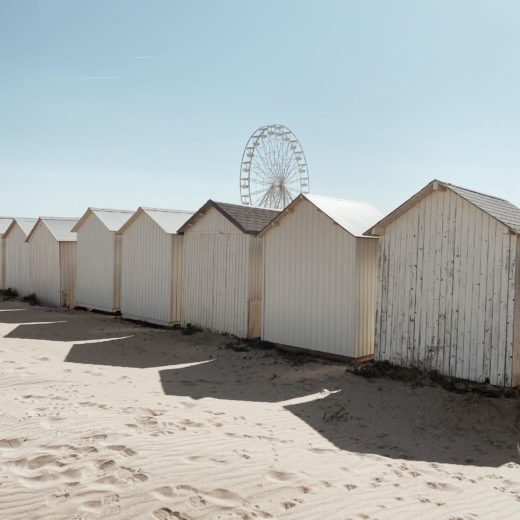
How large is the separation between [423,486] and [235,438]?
2199mm

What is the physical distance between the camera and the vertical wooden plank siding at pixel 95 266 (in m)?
18.9

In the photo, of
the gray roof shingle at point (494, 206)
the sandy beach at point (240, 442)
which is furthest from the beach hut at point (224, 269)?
the gray roof shingle at point (494, 206)

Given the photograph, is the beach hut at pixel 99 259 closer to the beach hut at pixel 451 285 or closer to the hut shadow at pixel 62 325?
the hut shadow at pixel 62 325

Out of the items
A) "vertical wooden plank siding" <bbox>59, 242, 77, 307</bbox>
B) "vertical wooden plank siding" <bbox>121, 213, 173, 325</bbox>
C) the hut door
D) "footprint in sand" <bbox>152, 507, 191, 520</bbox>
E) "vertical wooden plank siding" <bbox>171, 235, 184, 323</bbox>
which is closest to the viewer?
"footprint in sand" <bbox>152, 507, 191, 520</bbox>

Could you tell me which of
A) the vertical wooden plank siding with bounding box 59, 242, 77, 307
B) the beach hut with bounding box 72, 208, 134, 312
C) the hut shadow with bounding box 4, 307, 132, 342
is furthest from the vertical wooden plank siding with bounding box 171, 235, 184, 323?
the vertical wooden plank siding with bounding box 59, 242, 77, 307

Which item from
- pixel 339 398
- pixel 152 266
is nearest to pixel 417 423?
pixel 339 398

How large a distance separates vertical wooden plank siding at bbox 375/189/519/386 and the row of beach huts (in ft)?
0.06

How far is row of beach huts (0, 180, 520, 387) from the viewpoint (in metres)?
9.66

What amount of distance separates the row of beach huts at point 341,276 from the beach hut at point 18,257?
5704 millimetres

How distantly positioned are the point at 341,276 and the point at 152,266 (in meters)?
7.20

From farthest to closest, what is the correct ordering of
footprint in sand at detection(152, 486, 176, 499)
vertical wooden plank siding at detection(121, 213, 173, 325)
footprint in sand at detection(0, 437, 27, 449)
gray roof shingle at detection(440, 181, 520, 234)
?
vertical wooden plank siding at detection(121, 213, 173, 325), gray roof shingle at detection(440, 181, 520, 234), footprint in sand at detection(0, 437, 27, 449), footprint in sand at detection(152, 486, 176, 499)

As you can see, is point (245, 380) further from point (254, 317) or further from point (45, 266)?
point (45, 266)

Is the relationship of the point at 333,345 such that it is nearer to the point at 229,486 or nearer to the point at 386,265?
the point at 386,265

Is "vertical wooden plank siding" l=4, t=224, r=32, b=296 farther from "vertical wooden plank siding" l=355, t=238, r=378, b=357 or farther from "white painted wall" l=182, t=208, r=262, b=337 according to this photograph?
"vertical wooden plank siding" l=355, t=238, r=378, b=357
